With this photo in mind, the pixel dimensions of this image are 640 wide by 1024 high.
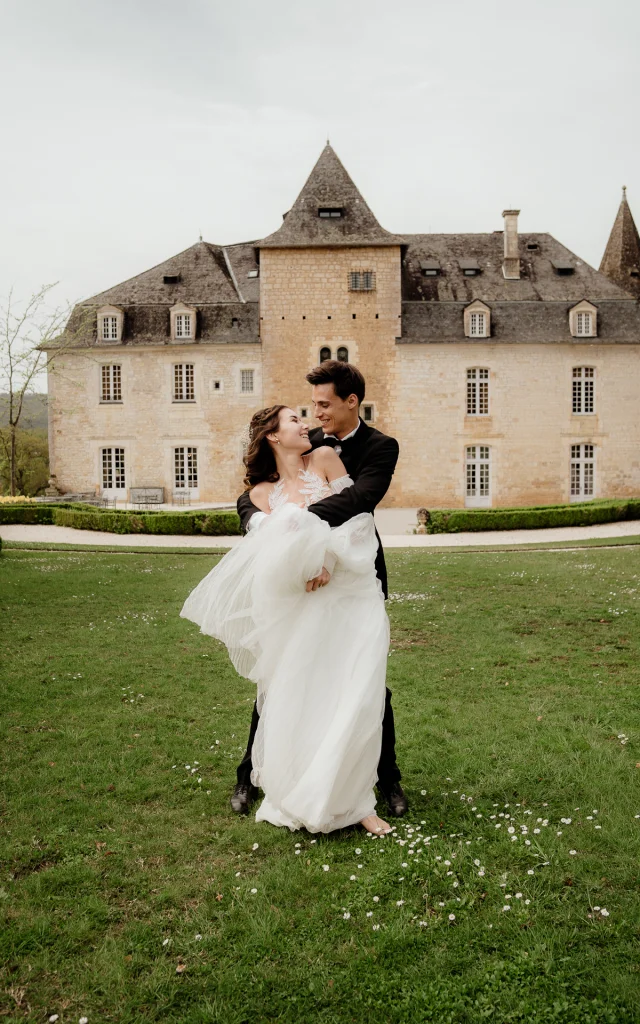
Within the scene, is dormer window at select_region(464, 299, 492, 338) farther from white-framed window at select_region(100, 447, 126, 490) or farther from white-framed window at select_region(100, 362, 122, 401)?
white-framed window at select_region(100, 447, 126, 490)

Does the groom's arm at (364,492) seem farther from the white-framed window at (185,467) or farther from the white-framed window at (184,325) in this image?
the white-framed window at (184,325)

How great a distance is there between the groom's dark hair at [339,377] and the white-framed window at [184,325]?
86.8 feet

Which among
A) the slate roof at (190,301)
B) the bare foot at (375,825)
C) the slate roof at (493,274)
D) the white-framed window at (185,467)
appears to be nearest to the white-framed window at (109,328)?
the slate roof at (190,301)

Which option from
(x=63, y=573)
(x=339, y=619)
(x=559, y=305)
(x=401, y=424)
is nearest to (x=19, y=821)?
(x=339, y=619)

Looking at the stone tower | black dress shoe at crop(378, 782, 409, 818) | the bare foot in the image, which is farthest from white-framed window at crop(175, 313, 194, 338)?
the bare foot

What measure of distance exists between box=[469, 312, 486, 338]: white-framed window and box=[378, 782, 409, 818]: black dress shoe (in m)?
26.6

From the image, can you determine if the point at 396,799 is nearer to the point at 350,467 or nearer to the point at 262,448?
the point at 350,467

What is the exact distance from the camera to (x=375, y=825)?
378cm

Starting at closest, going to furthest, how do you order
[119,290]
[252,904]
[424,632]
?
[252,904]
[424,632]
[119,290]

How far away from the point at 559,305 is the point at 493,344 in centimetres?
310

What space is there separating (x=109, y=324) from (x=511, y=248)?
15.7 metres

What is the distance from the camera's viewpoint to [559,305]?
29.4m

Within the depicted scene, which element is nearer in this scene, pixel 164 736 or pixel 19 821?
pixel 19 821

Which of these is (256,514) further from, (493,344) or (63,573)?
(493,344)
